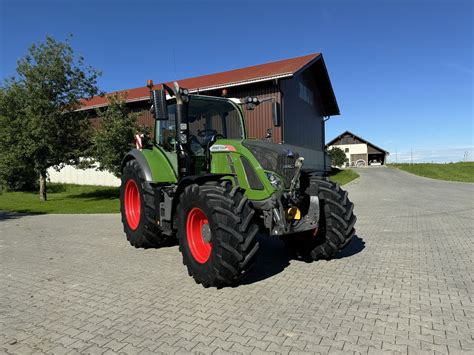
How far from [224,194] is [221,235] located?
0.48 metres

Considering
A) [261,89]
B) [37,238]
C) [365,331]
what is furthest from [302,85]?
[365,331]

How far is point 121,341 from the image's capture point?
3.20 metres

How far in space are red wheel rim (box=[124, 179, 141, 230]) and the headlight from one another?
337 cm

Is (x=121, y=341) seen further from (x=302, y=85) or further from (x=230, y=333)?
(x=302, y=85)

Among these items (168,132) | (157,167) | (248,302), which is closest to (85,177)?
(157,167)

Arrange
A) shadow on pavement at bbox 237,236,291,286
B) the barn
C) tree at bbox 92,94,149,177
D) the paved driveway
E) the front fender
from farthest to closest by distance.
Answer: the barn, tree at bbox 92,94,149,177, the front fender, shadow on pavement at bbox 237,236,291,286, the paved driveway

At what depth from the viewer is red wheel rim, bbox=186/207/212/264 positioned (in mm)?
4709

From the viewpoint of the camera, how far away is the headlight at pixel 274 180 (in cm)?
467

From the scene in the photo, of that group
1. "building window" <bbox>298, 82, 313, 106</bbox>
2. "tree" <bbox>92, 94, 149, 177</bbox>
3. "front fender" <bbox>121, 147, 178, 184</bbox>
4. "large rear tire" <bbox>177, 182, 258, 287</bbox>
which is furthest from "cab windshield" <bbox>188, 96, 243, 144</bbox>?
"building window" <bbox>298, 82, 313, 106</bbox>

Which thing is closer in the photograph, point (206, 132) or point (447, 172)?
point (206, 132)

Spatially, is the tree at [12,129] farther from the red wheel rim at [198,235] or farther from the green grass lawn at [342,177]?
the green grass lawn at [342,177]

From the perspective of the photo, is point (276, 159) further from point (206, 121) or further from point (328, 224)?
point (206, 121)

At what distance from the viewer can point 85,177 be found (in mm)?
26609

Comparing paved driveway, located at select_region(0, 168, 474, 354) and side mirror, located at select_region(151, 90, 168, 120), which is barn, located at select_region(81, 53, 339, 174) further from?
paved driveway, located at select_region(0, 168, 474, 354)
